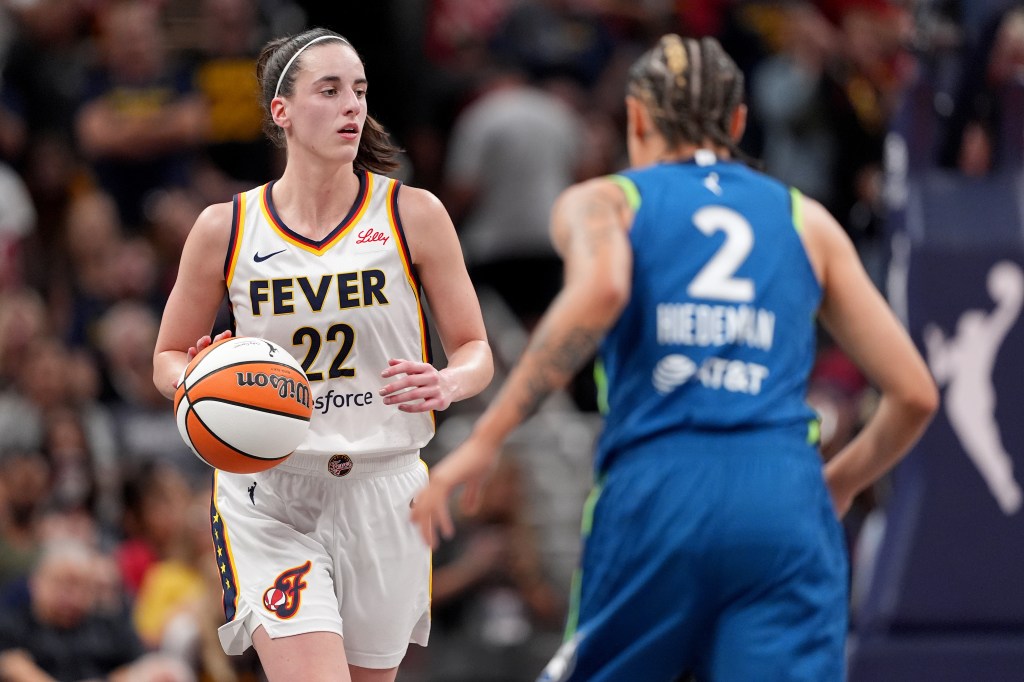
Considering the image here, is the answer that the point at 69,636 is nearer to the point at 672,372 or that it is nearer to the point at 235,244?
the point at 235,244

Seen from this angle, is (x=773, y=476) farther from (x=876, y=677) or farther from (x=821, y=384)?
(x=821, y=384)

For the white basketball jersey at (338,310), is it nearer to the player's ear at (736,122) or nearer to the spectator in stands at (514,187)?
the player's ear at (736,122)

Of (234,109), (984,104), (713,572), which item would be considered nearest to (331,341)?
(713,572)

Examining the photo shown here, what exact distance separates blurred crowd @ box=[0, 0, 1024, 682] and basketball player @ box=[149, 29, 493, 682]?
13.6 ft

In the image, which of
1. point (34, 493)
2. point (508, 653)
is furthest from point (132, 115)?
point (508, 653)

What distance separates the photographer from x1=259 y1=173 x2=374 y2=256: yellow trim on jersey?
5168 mm

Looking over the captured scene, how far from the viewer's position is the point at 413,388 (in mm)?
4824

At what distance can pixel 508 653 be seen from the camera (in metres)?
10.8

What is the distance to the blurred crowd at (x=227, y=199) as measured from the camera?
9.95 m

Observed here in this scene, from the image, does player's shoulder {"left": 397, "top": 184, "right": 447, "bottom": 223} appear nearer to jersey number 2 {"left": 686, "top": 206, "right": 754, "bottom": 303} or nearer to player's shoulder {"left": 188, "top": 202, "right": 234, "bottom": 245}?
player's shoulder {"left": 188, "top": 202, "right": 234, "bottom": 245}

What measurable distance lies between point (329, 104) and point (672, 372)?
144cm

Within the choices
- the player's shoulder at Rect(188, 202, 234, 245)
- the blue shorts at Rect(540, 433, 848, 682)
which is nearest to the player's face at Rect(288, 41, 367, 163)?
the player's shoulder at Rect(188, 202, 234, 245)

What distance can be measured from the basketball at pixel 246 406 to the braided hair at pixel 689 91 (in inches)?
51.9

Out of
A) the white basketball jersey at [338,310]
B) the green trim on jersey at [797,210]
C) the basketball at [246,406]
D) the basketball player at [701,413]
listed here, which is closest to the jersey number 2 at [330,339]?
the white basketball jersey at [338,310]
